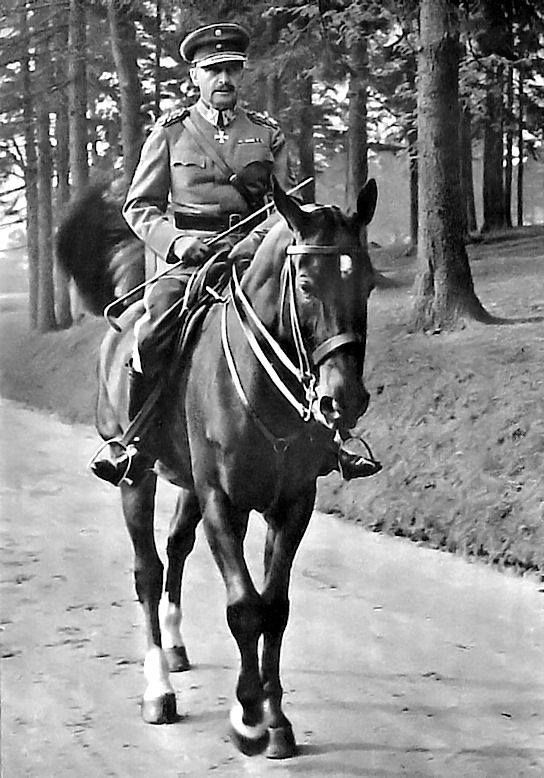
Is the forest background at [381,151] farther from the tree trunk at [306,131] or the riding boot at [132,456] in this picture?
the riding boot at [132,456]

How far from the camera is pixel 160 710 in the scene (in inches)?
147

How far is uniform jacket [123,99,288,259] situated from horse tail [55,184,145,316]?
0.55 metres

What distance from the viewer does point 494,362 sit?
5.79 metres

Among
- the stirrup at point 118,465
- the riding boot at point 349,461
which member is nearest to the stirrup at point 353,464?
the riding boot at point 349,461

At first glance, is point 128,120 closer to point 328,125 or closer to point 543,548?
point 328,125

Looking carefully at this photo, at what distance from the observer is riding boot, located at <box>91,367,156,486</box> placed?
3797 mm

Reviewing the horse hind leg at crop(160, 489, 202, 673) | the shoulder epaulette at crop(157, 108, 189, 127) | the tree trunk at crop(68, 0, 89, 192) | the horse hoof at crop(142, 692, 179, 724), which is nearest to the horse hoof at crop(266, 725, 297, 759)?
the horse hoof at crop(142, 692, 179, 724)

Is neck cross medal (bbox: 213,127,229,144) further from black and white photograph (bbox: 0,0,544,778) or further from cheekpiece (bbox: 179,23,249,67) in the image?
cheekpiece (bbox: 179,23,249,67)

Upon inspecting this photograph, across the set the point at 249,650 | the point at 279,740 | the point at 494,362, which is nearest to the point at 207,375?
the point at 249,650

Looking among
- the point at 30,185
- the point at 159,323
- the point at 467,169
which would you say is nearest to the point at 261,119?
the point at 159,323

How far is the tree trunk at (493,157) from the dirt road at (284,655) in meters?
2.73

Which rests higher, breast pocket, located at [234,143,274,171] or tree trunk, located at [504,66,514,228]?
tree trunk, located at [504,66,514,228]

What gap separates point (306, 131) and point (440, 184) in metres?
1.45

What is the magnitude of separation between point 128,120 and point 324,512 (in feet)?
6.66
